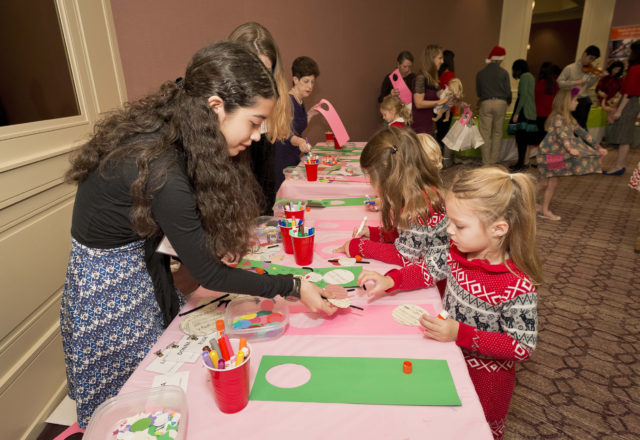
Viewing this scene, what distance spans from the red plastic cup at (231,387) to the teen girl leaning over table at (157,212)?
0.25 meters

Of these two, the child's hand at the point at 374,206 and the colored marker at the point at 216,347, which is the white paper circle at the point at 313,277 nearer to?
the colored marker at the point at 216,347

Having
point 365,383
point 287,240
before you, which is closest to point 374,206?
point 287,240

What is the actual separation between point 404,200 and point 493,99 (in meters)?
4.51

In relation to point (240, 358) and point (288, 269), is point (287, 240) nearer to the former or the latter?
point (288, 269)

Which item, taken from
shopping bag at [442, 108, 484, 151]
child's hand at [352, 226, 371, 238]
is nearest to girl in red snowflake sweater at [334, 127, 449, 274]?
child's hand at [352, 226, 371, 238]

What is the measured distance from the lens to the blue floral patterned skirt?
101 cm

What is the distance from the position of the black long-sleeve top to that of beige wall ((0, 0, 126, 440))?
77 cm

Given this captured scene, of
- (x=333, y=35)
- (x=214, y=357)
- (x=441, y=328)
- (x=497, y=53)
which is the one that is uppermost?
(x=333, y=35)

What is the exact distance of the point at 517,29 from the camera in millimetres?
7520

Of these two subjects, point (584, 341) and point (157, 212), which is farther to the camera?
point (584, 341)

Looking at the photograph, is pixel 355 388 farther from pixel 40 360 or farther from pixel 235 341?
pixel 40 360

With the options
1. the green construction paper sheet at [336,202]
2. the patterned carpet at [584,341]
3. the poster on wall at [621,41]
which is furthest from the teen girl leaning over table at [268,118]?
the poster on wall at [621,41]

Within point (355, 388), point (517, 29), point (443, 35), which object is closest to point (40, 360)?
point (355, 388)

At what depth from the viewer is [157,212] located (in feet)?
2.78
